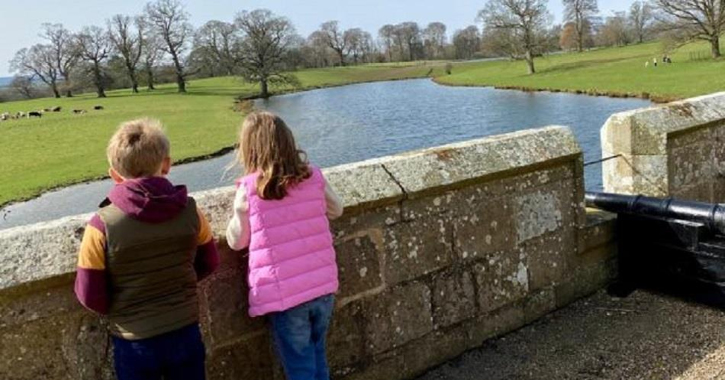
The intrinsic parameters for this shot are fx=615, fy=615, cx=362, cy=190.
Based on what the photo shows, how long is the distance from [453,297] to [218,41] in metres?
92.5

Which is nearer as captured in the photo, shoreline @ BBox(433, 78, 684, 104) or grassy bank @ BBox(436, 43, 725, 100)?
shoreline @ BBox(433, 78, 684, 104)

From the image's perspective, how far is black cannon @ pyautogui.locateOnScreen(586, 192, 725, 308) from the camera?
12.1ft

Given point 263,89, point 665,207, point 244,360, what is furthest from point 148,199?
point 263,89

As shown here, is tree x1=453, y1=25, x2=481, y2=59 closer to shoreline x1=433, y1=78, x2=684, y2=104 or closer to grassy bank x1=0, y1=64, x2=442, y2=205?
grassy bank x1=0, y1=64, x2=442, y2=205

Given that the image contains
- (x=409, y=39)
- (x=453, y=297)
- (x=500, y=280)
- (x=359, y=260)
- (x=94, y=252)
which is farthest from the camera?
(x=409, y=39)

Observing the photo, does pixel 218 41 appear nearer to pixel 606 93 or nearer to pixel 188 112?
pixel 188 112

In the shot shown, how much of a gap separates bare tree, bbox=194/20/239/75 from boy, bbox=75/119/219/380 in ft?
291

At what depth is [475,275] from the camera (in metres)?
3.56

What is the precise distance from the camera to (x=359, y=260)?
10.4 feet

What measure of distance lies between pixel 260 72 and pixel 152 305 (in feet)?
268

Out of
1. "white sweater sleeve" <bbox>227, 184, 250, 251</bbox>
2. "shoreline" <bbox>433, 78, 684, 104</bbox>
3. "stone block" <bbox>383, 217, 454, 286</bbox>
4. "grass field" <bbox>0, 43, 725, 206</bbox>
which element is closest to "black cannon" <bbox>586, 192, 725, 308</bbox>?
"stone block" <bbox>383, 217, 454, 286</bbox>

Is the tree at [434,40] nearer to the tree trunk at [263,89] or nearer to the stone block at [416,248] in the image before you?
the tree trunk at [263,89]

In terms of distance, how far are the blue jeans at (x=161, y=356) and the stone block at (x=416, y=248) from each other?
113 cm

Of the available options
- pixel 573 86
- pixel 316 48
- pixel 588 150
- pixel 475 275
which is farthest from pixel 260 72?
pixel 475 275
